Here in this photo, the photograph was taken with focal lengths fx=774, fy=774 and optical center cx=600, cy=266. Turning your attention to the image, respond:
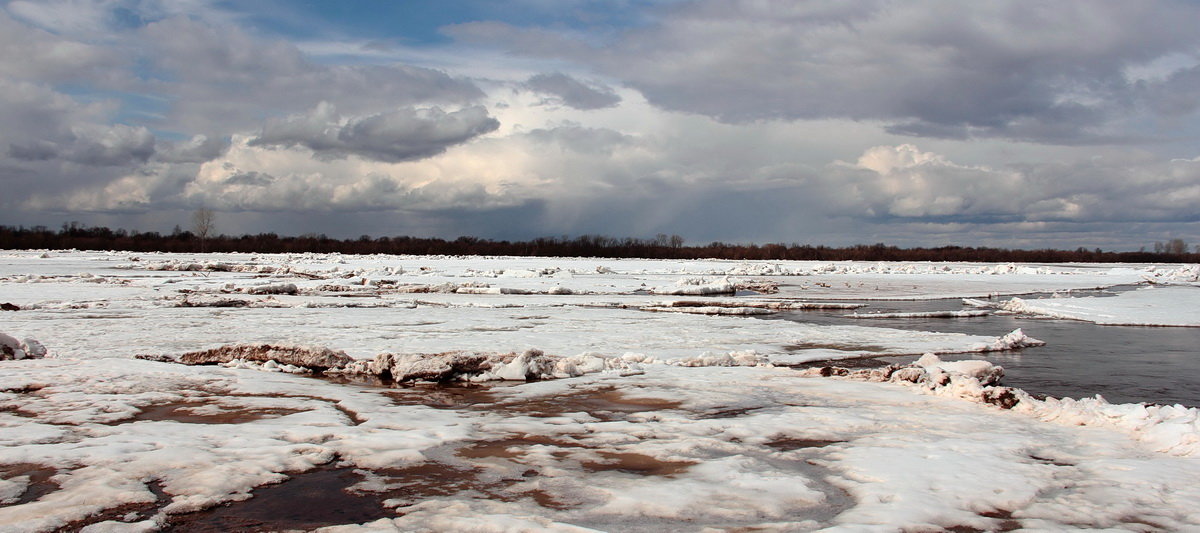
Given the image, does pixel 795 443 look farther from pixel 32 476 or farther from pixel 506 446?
pixel 32 476

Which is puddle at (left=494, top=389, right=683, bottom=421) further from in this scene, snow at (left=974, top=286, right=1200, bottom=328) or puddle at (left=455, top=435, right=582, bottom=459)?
snow at (left=974, top=286, right=1200, bottom=328)

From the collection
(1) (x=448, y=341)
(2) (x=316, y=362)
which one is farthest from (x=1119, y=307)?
(2) (x=316, y=362)

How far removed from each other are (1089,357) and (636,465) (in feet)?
32.2

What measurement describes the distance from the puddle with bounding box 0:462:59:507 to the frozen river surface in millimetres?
21

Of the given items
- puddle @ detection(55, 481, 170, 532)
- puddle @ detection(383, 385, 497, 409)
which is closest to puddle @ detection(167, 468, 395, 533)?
puddle @ detection(55, 481, 170, 532)

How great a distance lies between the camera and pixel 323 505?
4.46m

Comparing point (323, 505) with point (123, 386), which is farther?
point (123, 386)

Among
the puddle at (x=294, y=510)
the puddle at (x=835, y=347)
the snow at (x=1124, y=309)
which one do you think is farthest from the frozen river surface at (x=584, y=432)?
the snow at (x=1124, y=309)

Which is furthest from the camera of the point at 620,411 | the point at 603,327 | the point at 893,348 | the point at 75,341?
the point at 603,327

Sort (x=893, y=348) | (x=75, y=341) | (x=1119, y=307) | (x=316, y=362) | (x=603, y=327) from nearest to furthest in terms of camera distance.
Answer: (x=316, y=362), (x=75, y=341), (x=893, y=348), (x=603, y=327), (x=1119, y=307)

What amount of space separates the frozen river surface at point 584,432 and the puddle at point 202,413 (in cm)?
4

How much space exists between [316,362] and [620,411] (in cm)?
426

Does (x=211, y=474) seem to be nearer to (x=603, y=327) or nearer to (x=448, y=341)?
(x=448, y=341)

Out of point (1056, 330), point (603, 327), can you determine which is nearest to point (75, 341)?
point (603, 327)
